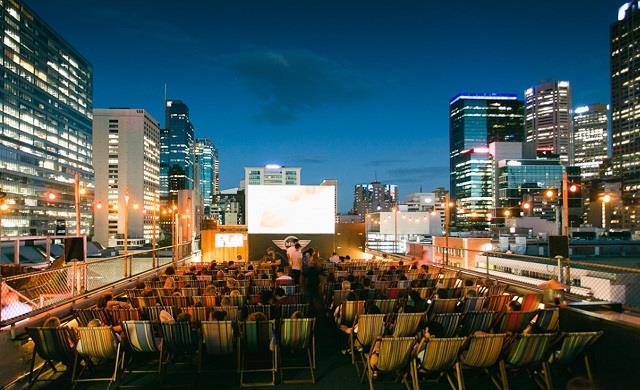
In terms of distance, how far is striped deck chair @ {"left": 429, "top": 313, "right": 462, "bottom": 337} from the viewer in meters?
4.99

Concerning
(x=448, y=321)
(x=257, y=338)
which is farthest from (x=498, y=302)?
(x=257, y=338)

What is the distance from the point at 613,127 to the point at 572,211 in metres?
71.8

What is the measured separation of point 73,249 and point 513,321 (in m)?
7.18

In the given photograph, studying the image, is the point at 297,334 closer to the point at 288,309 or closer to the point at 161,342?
the point at 288,309

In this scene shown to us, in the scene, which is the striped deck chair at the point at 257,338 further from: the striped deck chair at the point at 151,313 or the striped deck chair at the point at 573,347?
the striped deck chair at the point at 573,347

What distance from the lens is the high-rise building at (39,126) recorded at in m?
101

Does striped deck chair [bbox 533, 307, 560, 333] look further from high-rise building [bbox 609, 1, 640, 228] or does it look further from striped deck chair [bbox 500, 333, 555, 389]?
high-rise building [bbox 609, 1, 640, 228]

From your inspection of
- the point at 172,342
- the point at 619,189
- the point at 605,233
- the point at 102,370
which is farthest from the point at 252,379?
the point at 619,189

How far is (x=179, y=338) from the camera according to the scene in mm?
4859

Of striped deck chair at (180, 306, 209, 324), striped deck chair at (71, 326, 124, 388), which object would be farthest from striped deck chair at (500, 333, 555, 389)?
striped deck chair at (71, 326, 124, 388)

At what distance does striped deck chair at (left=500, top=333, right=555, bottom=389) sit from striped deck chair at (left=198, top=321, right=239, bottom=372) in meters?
2.74

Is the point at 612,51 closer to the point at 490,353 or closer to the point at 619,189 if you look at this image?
the point at 619,189

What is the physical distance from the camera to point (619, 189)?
143 metres

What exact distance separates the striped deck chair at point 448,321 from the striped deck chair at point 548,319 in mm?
930
